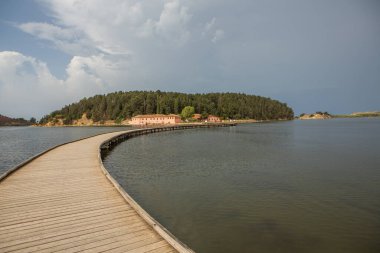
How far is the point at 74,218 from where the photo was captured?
27.4 feet

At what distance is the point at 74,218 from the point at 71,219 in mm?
93

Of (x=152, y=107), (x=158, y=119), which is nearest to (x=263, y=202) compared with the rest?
(x=158, y=119)

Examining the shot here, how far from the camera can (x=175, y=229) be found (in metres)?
10.5

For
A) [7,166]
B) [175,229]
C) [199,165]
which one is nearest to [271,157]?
[199,165]

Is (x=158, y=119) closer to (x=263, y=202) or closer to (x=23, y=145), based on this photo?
(x=23, y=145)

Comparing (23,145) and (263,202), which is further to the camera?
(23,145)

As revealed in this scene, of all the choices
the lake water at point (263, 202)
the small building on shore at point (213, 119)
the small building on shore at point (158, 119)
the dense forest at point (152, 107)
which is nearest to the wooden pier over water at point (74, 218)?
the lake water at point (263, 202)

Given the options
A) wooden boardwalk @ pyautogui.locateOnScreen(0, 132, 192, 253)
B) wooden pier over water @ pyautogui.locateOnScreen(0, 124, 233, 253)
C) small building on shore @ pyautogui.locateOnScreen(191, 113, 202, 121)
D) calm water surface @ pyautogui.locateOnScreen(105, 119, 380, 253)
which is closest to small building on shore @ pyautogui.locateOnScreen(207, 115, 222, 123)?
small building on shore @ pyautogui.locateOnScreen(191, 113, 202, 121)

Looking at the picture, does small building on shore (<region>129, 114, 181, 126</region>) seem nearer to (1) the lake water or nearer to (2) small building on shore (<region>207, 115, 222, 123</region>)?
(2) small building on shore (<region>207, 115, 222, 123</region>)

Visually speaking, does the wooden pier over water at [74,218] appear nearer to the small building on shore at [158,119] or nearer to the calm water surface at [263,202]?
the calm water surface at [263,202]

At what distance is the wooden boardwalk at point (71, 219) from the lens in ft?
21.7

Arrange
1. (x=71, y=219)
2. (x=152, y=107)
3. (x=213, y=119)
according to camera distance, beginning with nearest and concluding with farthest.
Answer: (x=71, y=219), (x=213, y=119), (x=152, y=107)

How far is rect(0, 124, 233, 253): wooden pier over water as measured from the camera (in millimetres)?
6624

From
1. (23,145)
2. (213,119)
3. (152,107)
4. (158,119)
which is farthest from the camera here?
(152,107)
